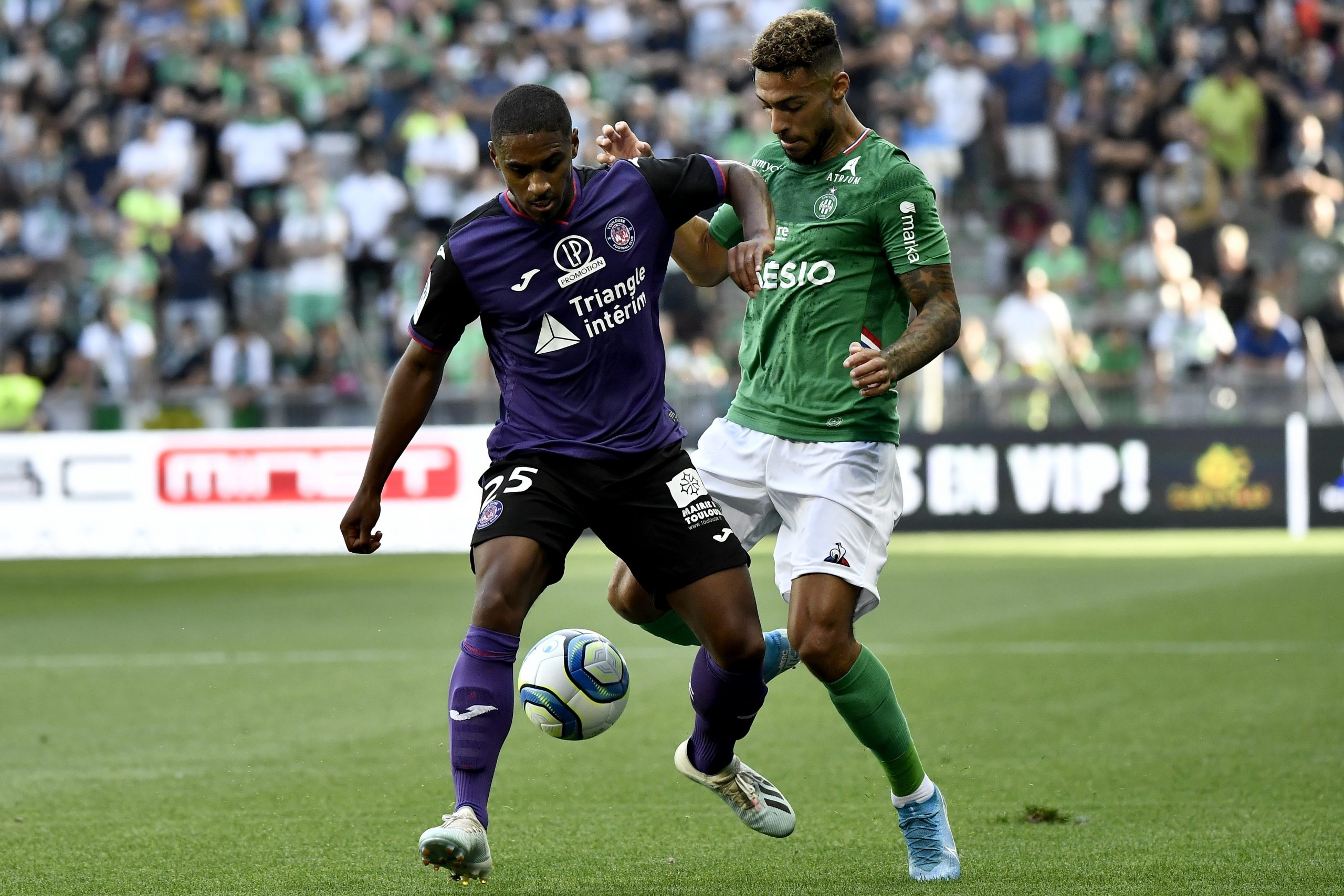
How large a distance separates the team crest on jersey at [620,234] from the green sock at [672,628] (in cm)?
124

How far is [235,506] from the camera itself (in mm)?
15133

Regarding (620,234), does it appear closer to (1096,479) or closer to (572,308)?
(572,308)

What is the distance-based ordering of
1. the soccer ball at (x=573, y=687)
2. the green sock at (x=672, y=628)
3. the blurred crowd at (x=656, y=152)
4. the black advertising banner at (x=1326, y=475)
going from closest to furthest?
the soccer ball at (x=573, y=687), the green sock at (x=672, y=628), the black advertising banner at (x=1326, y=475), the blurred crowd at (x=656, y=152)

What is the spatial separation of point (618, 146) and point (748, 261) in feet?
2.61

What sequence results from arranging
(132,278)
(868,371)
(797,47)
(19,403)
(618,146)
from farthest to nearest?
1. (132,278)
2. (19,403)
3. (618,146)
4. (797,47)
5. (868,371)

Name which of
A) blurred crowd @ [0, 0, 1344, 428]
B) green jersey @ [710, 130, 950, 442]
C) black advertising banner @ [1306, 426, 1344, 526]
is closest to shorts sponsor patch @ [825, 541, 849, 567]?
green jersey @ [710, 130, 950, 442]

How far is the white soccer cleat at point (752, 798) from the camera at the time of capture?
17.9 ft

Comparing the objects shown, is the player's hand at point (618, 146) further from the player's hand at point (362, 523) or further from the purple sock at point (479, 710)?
the purple sock at point (479, 710)

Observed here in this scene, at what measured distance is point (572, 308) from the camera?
5.08m

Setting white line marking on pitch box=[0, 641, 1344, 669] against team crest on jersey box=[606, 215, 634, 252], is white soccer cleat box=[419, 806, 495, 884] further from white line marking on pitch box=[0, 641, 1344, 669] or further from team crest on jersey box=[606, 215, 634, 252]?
white line marking on pitch box=[0, 641, 1344, 669]

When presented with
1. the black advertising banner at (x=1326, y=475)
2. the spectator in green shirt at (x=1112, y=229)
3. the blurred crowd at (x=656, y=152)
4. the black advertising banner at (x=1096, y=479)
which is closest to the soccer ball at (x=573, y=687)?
the blurred crowd at (x=656, y=152)

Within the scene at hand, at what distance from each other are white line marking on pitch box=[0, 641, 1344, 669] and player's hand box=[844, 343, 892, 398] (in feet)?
16.5

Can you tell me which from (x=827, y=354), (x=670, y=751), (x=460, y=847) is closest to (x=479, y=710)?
(x=460, y=847)

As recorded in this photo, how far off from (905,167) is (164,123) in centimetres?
1589
